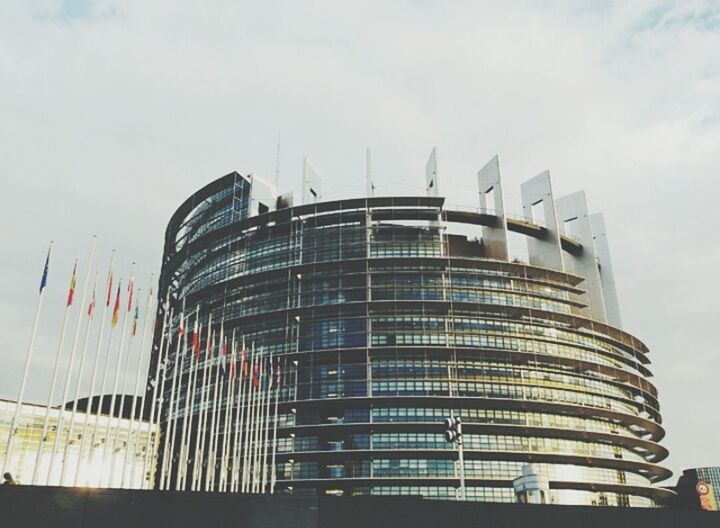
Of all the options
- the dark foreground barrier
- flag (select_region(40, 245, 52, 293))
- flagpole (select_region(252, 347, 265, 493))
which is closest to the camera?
the dark foreground barrier

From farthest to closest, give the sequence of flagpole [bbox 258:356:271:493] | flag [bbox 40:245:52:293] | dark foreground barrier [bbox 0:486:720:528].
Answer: flagpole [bbox 258:356:271:493], flag [bbox 40:245:52:293], dark foreground barrier [bbox 0:486:720:528]

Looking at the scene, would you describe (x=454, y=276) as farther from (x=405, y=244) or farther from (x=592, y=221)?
(x=592, y=221)

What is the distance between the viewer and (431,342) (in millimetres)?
76625

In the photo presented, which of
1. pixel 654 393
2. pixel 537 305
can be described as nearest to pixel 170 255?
pixel 537 305

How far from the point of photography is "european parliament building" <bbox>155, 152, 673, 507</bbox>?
2800 inches

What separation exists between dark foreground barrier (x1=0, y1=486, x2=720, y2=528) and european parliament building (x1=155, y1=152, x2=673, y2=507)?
170ft

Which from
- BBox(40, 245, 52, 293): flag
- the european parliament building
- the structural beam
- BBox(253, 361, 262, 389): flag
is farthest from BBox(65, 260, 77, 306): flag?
the structural beam

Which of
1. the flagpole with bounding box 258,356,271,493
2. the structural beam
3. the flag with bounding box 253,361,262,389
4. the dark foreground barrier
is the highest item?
the structural beam

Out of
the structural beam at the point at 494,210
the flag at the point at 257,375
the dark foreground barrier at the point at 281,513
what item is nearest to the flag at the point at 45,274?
the dark foreground barrier at the point at 281,513

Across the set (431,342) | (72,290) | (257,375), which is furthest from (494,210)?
(72,290)

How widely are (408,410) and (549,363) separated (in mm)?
20366

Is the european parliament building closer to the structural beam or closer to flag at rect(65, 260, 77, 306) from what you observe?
the structural beam

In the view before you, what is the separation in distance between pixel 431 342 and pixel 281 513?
61.8 meters

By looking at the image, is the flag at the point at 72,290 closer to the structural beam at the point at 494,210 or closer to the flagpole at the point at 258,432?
the flagpole at the point at 258,432
